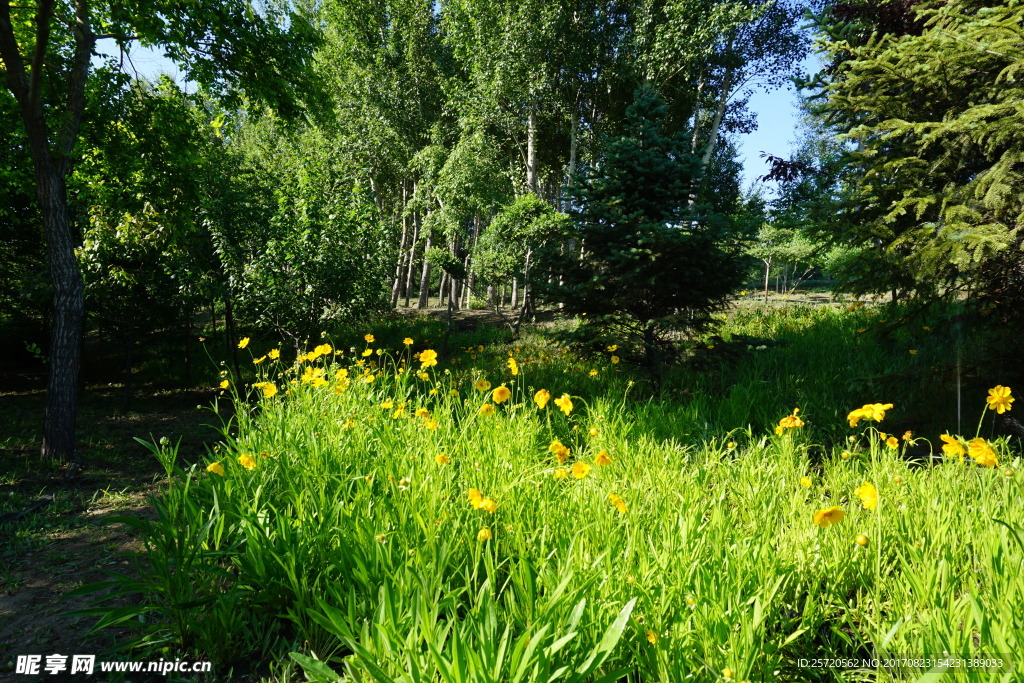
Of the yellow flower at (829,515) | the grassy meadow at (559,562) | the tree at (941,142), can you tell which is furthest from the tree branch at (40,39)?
the tree at (941,142)

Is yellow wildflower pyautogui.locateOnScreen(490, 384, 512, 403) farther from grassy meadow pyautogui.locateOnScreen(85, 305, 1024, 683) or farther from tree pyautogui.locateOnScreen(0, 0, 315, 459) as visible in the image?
tree pyautogui.locateOnScreen(0, 0, 315, 459)

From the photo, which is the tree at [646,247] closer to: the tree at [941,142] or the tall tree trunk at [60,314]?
the tree at [941,142]

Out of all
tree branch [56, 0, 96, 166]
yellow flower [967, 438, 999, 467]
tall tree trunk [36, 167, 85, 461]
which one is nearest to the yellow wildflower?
yellow flower [967, 438, 999, 467]

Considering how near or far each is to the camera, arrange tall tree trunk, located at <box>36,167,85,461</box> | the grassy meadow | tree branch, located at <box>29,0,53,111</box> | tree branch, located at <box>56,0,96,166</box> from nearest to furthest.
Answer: the grassy meadow
tree branch, located at <box>29,0,53,111</box>
tall tree trunk, located at <box>36,167,85,461</box>
tree branch, located at <box>56,0,96,166</box>

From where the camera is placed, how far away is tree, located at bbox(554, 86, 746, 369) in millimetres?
5141

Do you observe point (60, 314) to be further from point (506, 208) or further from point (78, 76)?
point (506, 208)

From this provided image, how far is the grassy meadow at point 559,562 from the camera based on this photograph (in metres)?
1.45

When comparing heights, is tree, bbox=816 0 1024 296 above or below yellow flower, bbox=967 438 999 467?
above

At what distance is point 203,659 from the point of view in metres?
1.87

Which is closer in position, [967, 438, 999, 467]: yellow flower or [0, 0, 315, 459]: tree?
[967, 438, 999, 467]: yellow flower

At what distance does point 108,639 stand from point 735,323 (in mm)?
8976

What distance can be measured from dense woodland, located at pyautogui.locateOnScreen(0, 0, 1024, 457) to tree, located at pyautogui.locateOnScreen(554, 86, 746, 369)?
1.2 inches

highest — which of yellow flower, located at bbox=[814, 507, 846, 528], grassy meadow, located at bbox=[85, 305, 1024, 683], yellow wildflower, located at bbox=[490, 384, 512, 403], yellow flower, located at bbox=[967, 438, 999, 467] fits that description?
yellow wildflower, located at bbox=[490, 384, 512, 403]

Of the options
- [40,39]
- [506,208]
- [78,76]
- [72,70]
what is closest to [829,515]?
[40,39]
